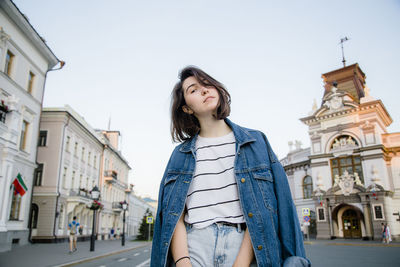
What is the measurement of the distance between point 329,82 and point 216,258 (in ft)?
140

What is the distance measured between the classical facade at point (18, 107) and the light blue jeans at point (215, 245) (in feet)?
59.7

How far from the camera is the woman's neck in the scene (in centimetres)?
237

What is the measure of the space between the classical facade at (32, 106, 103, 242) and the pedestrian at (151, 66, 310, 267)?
2825 centimetres

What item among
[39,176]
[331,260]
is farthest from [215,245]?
[39,176]

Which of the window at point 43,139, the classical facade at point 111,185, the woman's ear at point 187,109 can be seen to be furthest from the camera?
the classical facade at point 111,185

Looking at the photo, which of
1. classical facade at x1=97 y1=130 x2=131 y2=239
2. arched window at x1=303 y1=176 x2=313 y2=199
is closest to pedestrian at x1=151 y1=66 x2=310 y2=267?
classical facade at x1=97 y1=130 x2=131 y2=239

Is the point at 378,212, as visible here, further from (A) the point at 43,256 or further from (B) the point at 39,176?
(B) the point at 39,176

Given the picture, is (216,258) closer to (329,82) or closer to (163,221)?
(163,221)

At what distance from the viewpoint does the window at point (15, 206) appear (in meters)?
19.5

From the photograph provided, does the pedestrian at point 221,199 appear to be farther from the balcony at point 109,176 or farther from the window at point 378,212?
the balcony at point 109,176

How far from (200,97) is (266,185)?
2.58ft

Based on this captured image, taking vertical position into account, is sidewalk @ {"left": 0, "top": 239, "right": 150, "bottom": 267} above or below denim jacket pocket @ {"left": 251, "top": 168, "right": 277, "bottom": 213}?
below

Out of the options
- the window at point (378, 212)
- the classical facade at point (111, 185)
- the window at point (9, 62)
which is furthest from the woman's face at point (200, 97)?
the classical facade at point (111, 185)

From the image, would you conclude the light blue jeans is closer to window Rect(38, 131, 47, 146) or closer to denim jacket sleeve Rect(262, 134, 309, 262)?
denim jacket sleeve Rect(262, 134, 309, 262)
